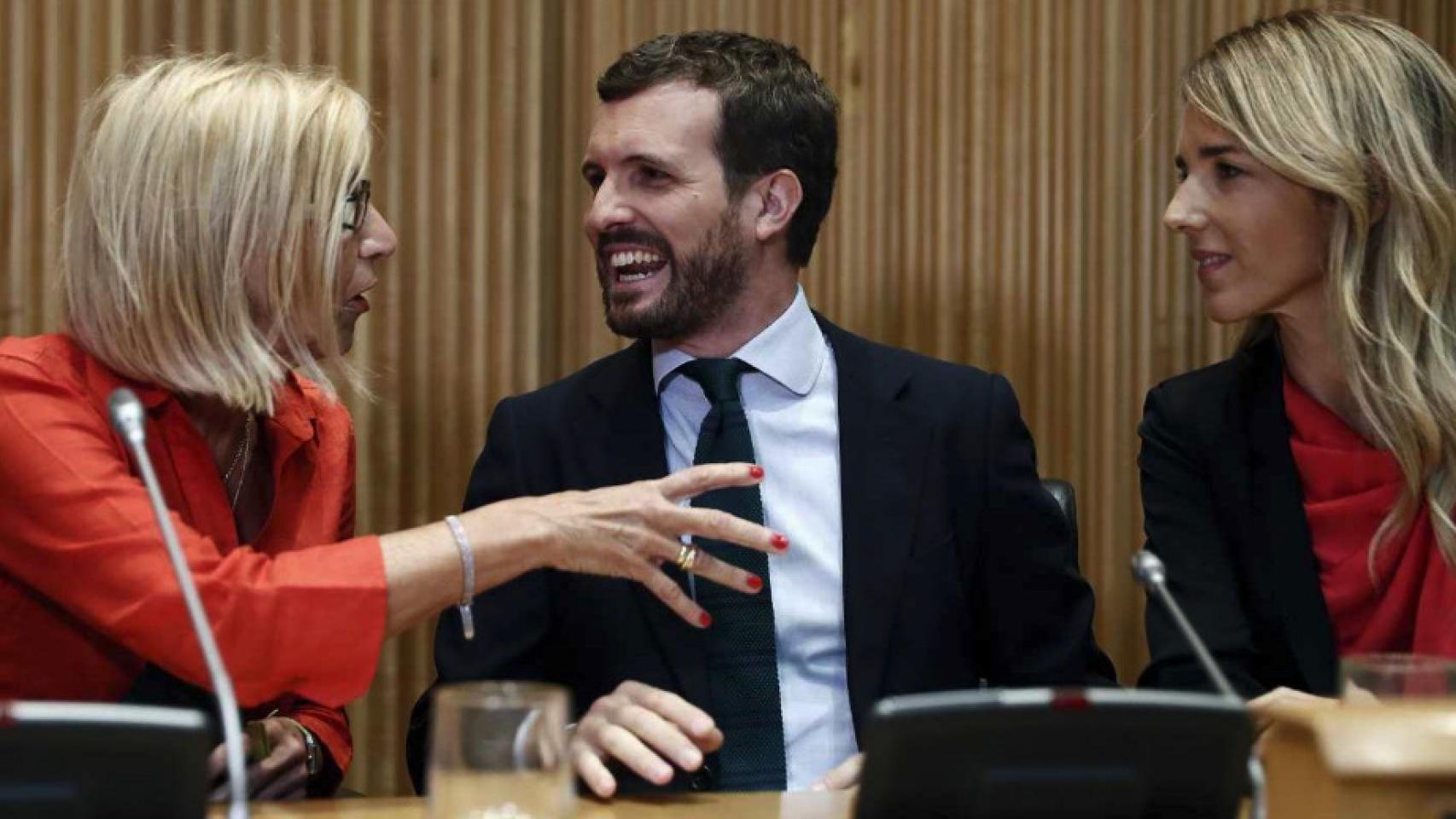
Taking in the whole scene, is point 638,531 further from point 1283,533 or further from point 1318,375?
point 1318,375

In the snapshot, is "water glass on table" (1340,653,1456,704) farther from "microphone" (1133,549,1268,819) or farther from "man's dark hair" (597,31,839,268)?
"man's dark hair" (597,31,839,268)

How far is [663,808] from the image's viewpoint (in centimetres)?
197

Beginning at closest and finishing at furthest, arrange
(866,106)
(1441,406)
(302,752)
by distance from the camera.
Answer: (302,752), (1441,406), (866,106)

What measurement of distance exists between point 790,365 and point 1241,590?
2.54 ft

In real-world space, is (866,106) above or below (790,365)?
above

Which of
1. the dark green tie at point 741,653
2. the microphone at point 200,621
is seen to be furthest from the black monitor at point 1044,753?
the dark green tie at point 741,653

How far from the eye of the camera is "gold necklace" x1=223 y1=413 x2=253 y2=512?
260cm

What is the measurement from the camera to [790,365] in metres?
2.75

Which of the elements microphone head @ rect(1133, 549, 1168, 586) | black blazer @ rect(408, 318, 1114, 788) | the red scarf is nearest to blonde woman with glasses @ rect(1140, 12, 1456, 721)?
the red scarf

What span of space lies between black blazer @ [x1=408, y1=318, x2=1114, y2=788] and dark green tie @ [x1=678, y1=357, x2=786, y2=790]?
0.05m

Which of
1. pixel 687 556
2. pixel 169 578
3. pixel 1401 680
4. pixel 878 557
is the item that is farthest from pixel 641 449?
pixel 1401 680

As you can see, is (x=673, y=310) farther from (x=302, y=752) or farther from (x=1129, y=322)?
(x=1129, y=322)

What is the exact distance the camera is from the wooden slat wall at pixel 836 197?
9.95 feet

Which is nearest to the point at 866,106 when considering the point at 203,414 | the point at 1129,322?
the point at 1129,322
